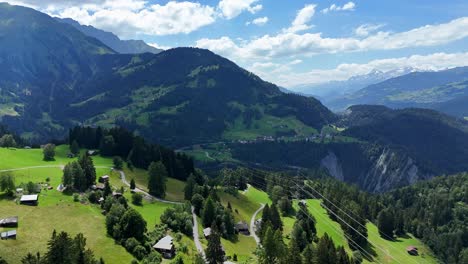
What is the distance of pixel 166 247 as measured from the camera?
85.7 metres

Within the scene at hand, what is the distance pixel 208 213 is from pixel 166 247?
27.0m

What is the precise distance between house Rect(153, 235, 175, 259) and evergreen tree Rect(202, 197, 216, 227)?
2318 centimetres

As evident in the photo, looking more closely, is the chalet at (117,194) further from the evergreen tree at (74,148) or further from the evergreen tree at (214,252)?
the evergreen tree at (74,148)

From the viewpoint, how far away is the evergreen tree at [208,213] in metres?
111

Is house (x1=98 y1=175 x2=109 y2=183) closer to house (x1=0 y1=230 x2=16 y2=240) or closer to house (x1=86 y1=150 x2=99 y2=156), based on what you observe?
house (x1=86 y1=150 x2=99 y2=156)

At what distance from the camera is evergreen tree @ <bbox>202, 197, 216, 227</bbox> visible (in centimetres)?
11114

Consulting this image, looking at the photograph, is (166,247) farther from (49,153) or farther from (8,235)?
(49,153)

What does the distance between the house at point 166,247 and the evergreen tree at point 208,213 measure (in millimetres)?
23184

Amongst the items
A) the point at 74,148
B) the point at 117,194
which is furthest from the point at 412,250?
the point at 74,148

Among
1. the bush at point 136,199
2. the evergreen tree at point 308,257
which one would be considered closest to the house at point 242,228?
the evergreen tree at point 308,257

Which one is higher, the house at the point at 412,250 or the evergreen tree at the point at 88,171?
the evergreen tree at the point at 88,171

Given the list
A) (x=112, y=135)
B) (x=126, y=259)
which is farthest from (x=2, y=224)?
(x=112, y=135)

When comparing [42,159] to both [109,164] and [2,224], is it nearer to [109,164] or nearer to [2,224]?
[109,164]

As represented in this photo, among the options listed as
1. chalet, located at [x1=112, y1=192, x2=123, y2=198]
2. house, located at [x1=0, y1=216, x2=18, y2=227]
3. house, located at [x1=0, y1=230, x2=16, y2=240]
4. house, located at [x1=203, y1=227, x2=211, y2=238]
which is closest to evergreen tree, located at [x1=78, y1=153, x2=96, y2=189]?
chalet, located at [x1=112, y1=192, x2=123, y2=198]
